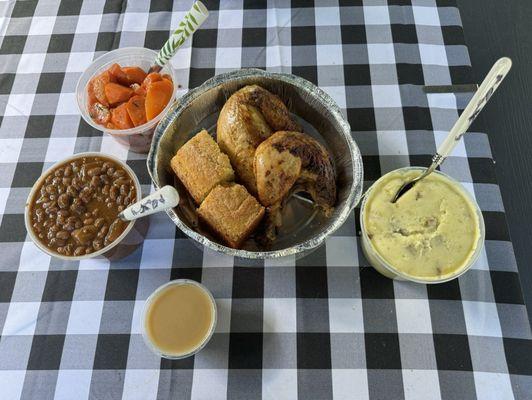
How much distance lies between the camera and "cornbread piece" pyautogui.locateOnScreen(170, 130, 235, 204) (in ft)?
3.32

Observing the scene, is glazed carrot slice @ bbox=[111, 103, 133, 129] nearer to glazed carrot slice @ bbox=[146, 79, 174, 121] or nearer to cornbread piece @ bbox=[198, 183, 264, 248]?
glazed carrot slice @ bbox=[146, 79, 174, 121]

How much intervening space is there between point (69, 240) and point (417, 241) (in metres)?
0.88

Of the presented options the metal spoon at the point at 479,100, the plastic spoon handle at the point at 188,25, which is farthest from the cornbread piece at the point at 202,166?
the metal spoon at the point at 479,100

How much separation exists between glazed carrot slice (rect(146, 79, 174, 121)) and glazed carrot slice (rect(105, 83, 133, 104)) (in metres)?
0.07

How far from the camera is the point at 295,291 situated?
1.11 m

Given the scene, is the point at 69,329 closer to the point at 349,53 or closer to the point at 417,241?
the point at 417,241

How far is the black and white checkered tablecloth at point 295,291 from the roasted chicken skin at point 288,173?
0.56 ft

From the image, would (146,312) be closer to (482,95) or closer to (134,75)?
(134,75)

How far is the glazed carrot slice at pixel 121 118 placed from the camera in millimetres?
1197

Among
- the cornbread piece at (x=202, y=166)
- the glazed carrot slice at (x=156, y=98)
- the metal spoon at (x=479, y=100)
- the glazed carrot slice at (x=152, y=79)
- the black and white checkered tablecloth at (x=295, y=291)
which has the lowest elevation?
the black and white checkered tablecloth at (x=295, y=291)

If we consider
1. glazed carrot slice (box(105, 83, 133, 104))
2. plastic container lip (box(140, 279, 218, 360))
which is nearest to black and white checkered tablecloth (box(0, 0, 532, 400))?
plastic container lip (box(140, 279, 218, 360))

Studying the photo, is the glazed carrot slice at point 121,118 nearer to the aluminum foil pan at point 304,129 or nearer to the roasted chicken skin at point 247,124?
the aluminum foil pan at point 304,129

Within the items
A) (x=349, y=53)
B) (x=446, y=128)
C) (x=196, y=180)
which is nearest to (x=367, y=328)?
(x=196, y=180)

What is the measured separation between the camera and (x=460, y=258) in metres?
1.00
